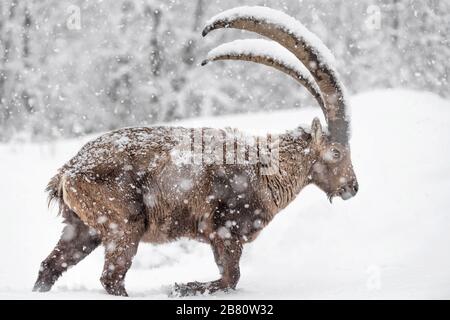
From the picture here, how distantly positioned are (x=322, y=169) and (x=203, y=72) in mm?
19255

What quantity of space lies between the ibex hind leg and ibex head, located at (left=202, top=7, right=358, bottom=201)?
213cm

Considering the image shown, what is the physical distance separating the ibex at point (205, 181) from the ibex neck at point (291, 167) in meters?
0.01

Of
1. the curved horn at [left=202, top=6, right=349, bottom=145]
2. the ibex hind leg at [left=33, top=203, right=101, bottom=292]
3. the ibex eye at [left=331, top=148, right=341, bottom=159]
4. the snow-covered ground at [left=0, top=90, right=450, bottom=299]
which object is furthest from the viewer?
the ibex eye at [left=331, top=148, right=341, bottom=159]

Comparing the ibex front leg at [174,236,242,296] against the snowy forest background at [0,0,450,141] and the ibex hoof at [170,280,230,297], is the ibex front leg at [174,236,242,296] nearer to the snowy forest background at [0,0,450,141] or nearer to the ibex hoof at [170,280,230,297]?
the ibex hoof at [170,280,230,297]

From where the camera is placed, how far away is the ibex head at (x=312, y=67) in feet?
22.2

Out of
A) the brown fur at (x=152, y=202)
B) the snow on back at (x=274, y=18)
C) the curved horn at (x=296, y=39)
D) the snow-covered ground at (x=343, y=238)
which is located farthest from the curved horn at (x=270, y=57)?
the snow-covered ground at (x=343, y=238)

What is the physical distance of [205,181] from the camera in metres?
6.78

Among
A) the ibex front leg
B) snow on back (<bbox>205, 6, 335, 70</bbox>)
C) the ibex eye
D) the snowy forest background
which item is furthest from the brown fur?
the snowy forest background

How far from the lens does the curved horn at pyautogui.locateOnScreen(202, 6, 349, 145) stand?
672cm

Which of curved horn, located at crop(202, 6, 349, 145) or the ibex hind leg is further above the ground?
curved horn, located at crop(202, 6, 349, 145)

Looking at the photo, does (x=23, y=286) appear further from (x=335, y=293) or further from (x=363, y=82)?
(x=363, y=82)

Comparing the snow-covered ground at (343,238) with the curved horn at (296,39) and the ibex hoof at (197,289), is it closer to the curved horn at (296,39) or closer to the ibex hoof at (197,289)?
the ibex hoof at (197,289)

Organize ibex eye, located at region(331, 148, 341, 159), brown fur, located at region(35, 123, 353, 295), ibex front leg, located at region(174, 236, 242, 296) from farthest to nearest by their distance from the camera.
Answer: ibex eye, located at region(331, 148, 341, 159) < ibex front leg, located at region(174, 236, 242, 296) < brown fur, located at region(35, 123, 353, 295)

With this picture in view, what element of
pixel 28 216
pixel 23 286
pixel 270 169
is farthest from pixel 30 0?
pixel 270 169
